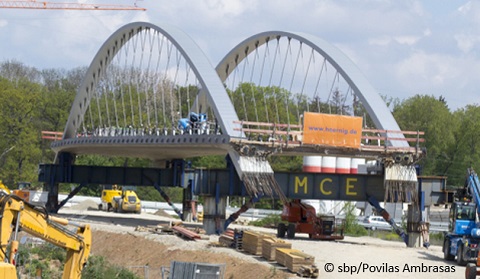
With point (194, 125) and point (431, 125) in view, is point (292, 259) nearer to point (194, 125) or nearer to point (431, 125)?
point (194, 125)

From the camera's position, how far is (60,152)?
8112 cm

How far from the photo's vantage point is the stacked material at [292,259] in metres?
40.4

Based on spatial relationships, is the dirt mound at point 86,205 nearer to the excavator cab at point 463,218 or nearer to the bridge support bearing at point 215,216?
the bridge support bearing at point 215,216

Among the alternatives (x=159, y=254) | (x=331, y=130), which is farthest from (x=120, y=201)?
(x=159, y=254)

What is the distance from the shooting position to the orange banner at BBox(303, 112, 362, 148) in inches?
2217

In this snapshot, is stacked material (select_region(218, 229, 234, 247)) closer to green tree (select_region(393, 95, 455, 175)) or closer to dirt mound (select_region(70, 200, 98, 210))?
dirt mound (select_region(70, 200, 98, 210))

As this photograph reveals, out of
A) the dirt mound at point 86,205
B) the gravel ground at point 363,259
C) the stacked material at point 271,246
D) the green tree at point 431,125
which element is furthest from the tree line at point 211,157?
the stacked material at point 271,246

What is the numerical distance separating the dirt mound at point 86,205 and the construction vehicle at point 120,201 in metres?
1.16

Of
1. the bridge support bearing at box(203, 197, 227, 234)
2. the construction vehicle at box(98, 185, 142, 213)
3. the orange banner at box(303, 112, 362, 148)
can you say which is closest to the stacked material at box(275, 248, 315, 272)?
the orange banner at box(303, 112, 362, 148)

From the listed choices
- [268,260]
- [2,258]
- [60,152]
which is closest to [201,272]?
[268,260]

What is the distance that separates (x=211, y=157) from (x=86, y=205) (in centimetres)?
2317

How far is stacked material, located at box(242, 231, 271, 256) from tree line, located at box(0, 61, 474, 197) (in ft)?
170

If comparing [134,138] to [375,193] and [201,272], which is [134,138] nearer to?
[375,193]

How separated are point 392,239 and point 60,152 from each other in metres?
25.9
